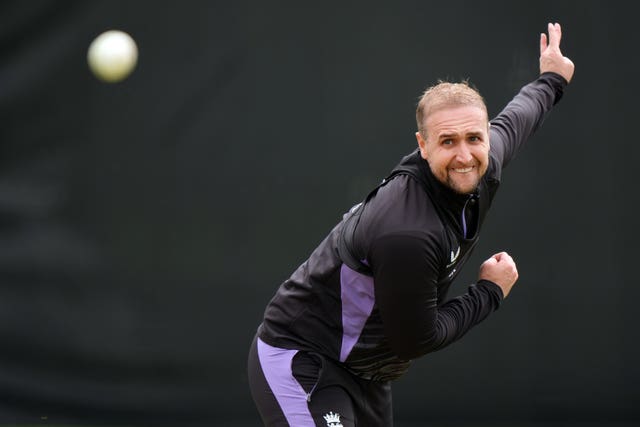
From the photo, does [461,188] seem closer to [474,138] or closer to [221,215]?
[474,138]

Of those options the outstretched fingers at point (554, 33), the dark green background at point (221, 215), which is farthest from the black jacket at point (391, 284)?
the dark green background at point (221, 215)

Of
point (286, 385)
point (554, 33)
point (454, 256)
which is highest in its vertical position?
point (554, 33)

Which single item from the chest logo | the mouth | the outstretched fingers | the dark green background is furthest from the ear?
the dark green background

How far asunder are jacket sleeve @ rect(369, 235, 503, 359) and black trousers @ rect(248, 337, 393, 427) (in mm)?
248

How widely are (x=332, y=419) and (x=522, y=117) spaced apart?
1.32 metres

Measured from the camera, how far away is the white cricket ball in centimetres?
461

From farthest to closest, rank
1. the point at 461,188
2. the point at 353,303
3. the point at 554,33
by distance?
1. the point at 554,33
2. the point at 353,303
3. the point at 461,188

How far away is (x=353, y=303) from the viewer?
9.16 feet

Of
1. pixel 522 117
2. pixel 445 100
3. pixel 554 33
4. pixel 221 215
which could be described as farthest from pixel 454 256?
pixel 221 215

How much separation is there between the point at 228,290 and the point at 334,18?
4.85ft

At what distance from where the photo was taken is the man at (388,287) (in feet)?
8.38

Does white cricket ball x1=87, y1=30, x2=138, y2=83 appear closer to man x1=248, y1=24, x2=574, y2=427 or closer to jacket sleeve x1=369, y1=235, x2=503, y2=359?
man x1=248, y1=24, x2=574, y2=427

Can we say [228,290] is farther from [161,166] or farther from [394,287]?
[394,287]

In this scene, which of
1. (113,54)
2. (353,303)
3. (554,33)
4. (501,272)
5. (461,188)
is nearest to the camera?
(461,188)
